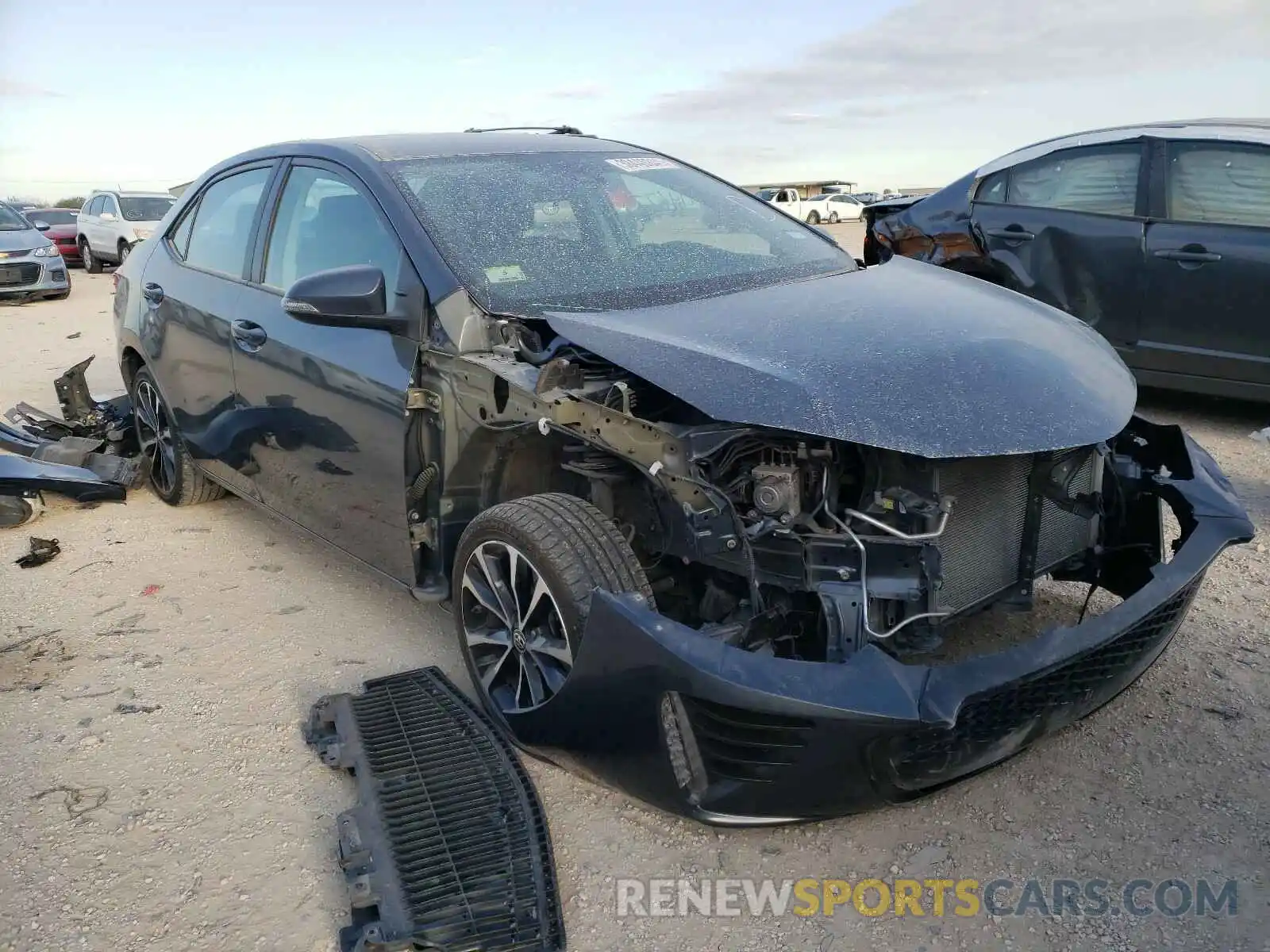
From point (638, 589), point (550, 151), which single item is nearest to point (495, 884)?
point (638, 589)

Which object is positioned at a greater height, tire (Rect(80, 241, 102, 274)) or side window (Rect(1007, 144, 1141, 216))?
side window (Rect(1007, 144, 1141, 216))

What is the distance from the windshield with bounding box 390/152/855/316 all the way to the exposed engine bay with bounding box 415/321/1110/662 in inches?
12.2

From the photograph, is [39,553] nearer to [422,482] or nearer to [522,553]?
[422,482]

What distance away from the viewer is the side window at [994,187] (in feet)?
20.2

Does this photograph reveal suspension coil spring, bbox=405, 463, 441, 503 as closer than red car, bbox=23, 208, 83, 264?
Yes

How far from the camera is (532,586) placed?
2.70 m

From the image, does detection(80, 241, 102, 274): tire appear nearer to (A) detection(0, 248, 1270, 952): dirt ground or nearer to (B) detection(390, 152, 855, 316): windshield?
(A) detection(0, 248, 1270, 952): dirt ground

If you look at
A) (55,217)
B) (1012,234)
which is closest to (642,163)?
(1012,234)

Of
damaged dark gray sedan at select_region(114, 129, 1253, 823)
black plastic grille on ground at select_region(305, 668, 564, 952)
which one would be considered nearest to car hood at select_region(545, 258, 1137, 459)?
damaged dark gray sedan at select_region(114, 129, 1253, 823)

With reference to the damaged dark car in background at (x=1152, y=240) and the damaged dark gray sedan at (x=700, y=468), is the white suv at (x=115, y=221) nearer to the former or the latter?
the damaged dark car in background at (x=1152, y=240)

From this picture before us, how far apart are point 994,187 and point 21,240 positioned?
45.1 ft

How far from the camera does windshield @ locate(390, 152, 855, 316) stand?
122 inches

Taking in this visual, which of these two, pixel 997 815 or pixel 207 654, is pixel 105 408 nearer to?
pixel 207 654

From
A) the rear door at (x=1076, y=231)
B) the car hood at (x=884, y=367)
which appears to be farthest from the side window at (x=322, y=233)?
the rear door at (x=1076, y=231)
